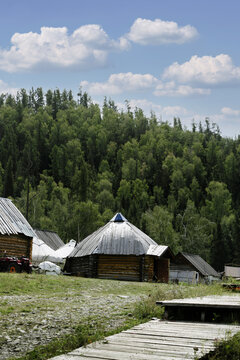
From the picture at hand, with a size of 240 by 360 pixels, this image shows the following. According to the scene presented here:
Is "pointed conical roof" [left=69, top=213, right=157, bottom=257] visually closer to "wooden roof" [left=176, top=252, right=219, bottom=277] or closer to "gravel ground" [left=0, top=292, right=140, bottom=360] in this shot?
"gravel ground" [left=0, top=292, right=140, bottom=360]

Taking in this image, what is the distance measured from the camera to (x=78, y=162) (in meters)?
168

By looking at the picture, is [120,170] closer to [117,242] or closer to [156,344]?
[117,242]

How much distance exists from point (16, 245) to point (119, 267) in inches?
321

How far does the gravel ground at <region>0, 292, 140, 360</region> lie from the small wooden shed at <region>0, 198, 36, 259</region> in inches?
675

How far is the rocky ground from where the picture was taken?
10875 millimetres

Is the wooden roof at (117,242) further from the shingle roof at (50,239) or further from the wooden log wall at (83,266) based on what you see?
the shingle roof at (50,239)

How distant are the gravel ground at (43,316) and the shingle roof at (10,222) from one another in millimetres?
17112

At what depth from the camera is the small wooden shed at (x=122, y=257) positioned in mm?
40281

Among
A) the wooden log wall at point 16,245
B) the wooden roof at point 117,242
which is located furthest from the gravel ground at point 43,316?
the wooden roof at point 117,242

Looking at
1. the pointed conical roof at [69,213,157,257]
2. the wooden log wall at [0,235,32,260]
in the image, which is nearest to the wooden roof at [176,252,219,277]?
the pointed conical roof at [69,213,157,257]

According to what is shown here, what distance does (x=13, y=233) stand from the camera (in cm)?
3656

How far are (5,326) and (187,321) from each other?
13.7ft

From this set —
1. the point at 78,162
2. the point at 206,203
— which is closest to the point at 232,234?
the point at 206,203

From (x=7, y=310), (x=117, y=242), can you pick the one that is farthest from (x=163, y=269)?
(x=7, y=310)
